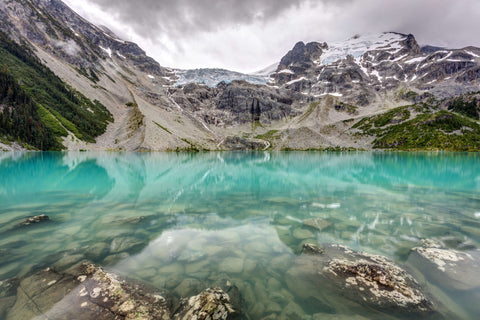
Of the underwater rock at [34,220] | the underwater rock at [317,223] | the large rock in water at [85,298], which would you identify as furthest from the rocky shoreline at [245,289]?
the underwater rock at [34,220]

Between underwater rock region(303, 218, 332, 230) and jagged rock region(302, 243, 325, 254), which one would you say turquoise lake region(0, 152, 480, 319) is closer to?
underwater rock region(303, 218, 332, 230)

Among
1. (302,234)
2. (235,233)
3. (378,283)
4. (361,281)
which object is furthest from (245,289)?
(302,234)

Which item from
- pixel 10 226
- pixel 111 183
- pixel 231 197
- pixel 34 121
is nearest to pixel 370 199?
pixel 231 197

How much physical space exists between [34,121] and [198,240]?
5632 inches

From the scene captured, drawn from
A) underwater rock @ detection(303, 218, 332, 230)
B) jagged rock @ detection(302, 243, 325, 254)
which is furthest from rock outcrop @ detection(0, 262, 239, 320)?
underwater rock @ detection(303, 218, 332, 230)

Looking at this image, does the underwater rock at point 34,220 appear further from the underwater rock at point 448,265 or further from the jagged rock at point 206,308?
the underwater rock at point 448,265

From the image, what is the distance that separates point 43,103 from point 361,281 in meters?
187

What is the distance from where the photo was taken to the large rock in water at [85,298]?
6.21 metres

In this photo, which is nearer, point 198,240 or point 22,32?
point 198,240

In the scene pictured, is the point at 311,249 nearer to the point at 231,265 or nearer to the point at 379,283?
the point at 379,283

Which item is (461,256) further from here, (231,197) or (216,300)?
(231,197)

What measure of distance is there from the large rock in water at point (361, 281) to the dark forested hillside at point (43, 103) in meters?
142

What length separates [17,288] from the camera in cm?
738

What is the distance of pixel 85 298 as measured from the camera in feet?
22.5
